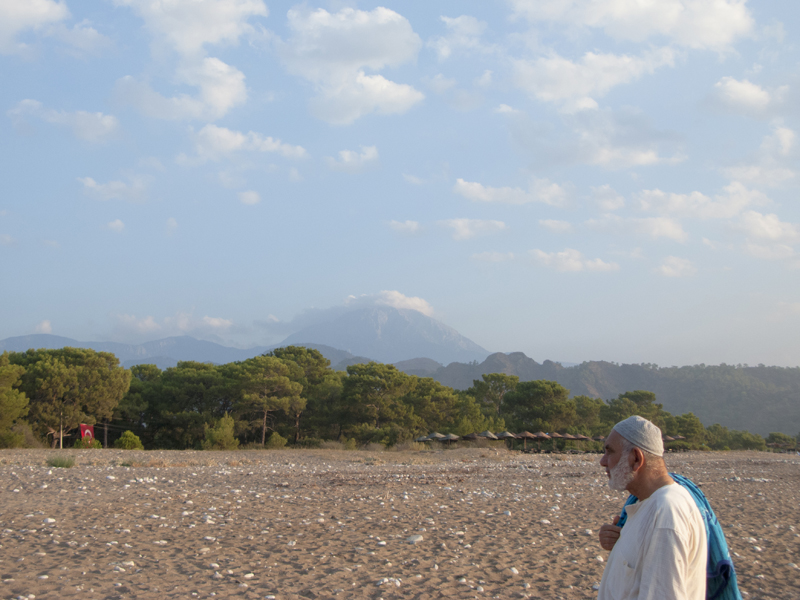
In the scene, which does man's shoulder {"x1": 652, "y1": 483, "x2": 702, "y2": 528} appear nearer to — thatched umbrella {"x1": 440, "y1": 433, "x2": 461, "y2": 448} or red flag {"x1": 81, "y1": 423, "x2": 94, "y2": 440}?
thatched umbrella {"x1": 440, "y1": 433, "x2": 461, "y2": 448}

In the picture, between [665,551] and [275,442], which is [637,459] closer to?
→ [665,551]

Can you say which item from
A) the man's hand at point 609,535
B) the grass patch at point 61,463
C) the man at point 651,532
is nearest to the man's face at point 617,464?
the man at point 651,532

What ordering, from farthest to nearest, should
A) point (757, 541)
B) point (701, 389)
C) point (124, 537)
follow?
point (701, 389), point (757, 541), point (124, 537)

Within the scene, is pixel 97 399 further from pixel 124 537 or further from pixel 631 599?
pixel 631 599

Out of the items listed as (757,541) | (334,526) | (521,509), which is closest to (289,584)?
(334,526)

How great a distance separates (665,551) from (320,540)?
5341 mm

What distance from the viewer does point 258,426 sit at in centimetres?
3641

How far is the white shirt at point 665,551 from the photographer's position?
2.06m

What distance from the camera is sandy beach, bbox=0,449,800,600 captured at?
496cm

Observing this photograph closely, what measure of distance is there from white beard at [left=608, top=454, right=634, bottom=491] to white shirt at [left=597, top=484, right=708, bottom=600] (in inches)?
5.3

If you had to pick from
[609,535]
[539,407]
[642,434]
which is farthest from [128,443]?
[642,434]

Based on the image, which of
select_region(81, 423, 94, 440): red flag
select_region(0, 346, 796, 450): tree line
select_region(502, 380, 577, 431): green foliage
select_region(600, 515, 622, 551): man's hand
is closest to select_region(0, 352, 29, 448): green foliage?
select_region(0, 346, 796, 450): tree line

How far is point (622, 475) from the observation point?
2404mm

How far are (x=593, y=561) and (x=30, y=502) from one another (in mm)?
8003
